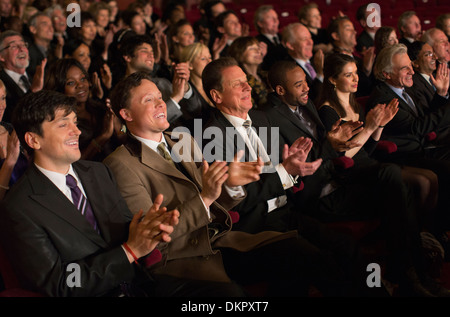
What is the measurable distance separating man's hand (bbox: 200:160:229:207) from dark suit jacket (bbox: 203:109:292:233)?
346mm

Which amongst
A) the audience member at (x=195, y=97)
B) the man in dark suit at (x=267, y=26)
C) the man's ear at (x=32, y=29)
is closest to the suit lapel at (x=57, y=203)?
the audience member at (x=195, y=97)

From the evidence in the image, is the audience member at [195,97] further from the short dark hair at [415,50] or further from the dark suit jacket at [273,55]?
the short dark hair at [415,50]

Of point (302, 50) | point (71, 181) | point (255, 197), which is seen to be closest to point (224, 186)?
point (255, 197)

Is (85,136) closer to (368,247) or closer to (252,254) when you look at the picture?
(252,254)

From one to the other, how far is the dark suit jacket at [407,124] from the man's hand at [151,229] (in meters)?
1.63

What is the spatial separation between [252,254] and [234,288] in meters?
0.24

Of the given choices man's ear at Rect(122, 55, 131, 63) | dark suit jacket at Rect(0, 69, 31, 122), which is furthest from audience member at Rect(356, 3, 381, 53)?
dark suit jacket at Rect(0, 69, 31, 122)

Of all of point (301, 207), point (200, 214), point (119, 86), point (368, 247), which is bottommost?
point (368, 247)

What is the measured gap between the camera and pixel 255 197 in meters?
2.00

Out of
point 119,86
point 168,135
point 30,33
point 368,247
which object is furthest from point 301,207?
point 30,33

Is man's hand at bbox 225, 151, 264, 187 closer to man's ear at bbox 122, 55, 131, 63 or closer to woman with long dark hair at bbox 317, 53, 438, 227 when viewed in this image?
woman with long dark hair at bbox 317, 53, 438, 227

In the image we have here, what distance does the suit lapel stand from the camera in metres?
1.46

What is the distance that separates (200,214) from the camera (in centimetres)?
167

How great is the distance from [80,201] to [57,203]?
101 mm
